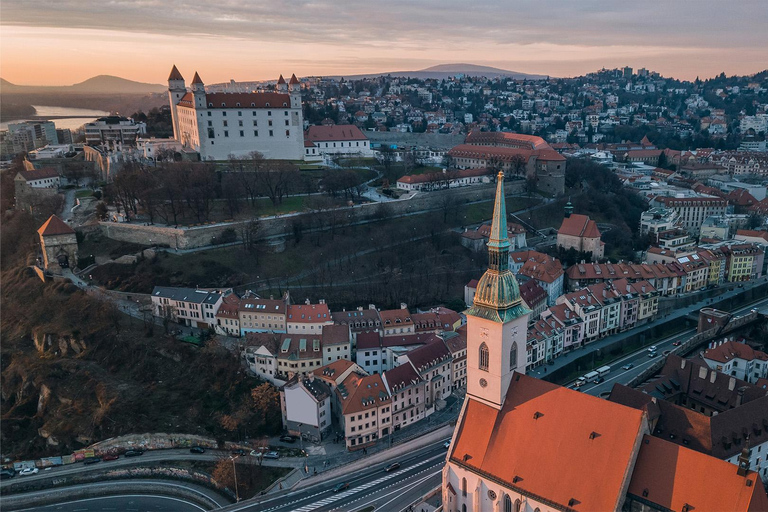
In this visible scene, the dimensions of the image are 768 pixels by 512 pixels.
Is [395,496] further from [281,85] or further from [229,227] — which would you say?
[281,85]

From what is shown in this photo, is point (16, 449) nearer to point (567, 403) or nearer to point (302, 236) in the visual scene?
point (302, 236)

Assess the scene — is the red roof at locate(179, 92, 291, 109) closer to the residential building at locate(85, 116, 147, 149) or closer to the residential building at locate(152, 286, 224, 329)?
the residential building at locate(85, 116, 147, 149)

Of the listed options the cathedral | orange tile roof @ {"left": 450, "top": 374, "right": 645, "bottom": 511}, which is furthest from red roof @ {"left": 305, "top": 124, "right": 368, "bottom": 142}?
orange tile roof @ {"left": 450, "top": 374, "right": 645, "bottom": 511}

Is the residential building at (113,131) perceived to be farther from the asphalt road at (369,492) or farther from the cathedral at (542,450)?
the cathedral at (542,450)

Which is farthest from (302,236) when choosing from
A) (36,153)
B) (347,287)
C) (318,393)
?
(36,153)

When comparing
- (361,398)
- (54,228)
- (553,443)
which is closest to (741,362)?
(553,443)
